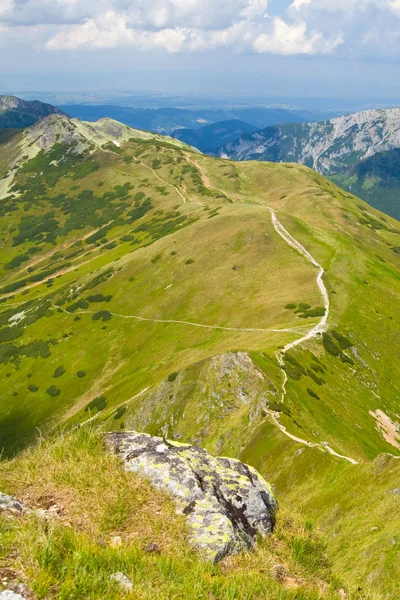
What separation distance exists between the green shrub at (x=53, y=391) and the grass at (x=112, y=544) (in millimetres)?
81156

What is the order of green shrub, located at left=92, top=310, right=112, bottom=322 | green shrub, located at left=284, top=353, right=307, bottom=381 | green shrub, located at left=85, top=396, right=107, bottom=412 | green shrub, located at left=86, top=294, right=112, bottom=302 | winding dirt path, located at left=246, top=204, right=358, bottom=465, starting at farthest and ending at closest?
green shrub, located at left=86, top=294, right=112, bottom=302, green shrub, located at left=92, top=310, right=112, bottom=322, green shrub, located at left=85, top=396, right=107, bottom=412, green shrub, located at left=284, top=353, right=307, bottom=381, winding dirt path, located at left=246, top=204, right=358, bottom=465

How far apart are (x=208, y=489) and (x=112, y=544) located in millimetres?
4141

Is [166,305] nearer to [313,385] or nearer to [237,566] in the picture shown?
[313,385]

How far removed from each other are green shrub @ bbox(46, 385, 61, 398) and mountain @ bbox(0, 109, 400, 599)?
0.93 metres

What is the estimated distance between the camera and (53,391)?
88.6 metres

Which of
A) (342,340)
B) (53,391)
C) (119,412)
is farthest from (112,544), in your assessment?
(53,391)

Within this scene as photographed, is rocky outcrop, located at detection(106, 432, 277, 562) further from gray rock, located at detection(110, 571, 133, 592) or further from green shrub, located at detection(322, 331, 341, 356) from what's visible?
green shrub, located at detection(322, 331, 341, 356)

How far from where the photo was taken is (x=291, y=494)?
1206 inches

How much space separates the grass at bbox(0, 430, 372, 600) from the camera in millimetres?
7406

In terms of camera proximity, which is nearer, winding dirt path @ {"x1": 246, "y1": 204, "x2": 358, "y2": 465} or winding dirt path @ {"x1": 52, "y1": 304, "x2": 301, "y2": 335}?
winding dirt path @ {"x1": 246, "y1": 204, "x2": 358, "y2": 465}

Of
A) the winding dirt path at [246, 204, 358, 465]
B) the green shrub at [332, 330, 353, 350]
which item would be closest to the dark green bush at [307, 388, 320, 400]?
the winding dirt path at [246, 204, 358, 465]

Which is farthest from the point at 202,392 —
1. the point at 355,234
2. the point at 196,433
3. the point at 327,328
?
the point at 355,234

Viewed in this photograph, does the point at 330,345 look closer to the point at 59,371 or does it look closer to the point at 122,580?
the point at 122,580

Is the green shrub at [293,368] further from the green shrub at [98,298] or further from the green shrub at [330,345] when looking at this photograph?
the green shrub at [98,298]
